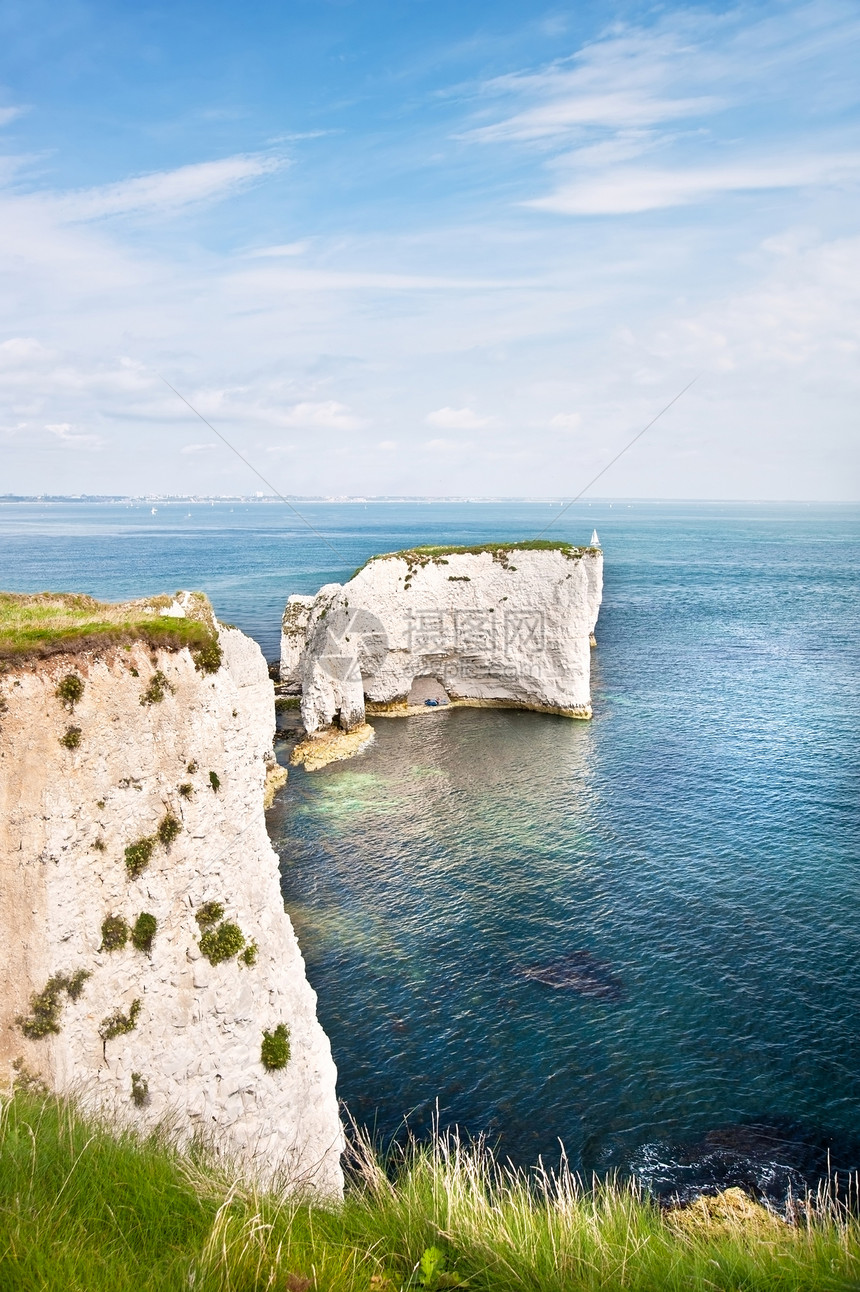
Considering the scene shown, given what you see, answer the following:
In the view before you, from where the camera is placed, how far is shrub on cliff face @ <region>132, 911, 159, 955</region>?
13.3m

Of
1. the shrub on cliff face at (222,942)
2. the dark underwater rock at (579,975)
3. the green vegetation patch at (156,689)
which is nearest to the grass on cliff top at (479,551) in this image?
the dark underwater rock at (579,975)

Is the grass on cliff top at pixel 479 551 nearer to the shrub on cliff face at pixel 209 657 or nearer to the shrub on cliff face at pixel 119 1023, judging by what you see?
the shrub on cliff face at pixel 209 657

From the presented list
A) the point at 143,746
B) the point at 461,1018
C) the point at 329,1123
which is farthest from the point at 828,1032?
the point at 143,746

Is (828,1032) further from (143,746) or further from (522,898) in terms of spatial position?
Result: (143,746)

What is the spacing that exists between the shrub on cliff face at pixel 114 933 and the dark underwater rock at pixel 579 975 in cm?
1367

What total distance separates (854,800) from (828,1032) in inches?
636

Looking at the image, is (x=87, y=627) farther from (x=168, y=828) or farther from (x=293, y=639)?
(x=293, y=639)

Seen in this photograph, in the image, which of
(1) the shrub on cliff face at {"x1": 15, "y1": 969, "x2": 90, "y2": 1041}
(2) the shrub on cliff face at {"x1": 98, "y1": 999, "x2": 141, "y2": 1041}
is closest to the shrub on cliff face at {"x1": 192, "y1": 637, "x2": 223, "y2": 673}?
(1) the shrub on cliff face at {"x1": 15, "y1": 969, "x2": 90, "y2": 1041}

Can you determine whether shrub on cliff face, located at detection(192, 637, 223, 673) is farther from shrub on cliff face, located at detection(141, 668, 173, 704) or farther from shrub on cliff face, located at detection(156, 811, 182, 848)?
shrub on cliff face, located at detection(156, 811, 182, 848)

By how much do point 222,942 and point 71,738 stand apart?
4.88 meters

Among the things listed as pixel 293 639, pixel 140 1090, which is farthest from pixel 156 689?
pixel 293 639

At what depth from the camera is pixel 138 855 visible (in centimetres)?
1353

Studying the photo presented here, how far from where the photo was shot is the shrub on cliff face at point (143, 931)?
13297mm

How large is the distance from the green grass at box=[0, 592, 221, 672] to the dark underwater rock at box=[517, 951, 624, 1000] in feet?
47.7
